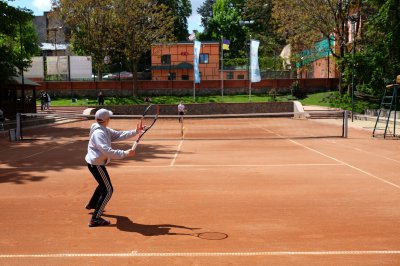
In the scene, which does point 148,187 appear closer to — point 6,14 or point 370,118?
point 6,14

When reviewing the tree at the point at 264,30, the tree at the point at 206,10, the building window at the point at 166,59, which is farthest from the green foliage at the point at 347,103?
the tree at the point at 206,10

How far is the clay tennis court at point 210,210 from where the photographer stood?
6.23m

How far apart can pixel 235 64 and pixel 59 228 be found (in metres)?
56.5

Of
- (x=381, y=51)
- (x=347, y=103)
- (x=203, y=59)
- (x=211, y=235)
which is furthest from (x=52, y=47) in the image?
(x=211, y=235)

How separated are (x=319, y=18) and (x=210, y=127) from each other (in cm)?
2129

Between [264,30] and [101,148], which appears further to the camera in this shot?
[264,30]

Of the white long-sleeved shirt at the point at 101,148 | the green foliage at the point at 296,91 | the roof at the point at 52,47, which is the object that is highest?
the roof at the point at 52,47

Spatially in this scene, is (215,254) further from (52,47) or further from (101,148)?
(52,47)

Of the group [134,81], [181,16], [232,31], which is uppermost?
[181,16]

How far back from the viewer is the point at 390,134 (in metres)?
23.5

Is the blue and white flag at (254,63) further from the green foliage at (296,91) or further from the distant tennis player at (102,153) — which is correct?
the distant tennis player at (102,153)

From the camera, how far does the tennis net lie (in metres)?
24.1

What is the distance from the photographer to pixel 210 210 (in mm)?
8695

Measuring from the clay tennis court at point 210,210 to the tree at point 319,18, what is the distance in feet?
98.1
